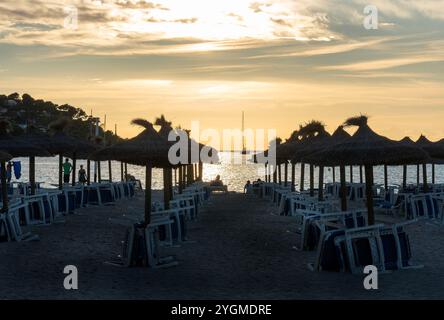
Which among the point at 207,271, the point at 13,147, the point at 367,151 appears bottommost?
the point at 207,271

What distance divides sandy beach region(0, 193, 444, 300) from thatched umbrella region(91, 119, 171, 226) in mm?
1444

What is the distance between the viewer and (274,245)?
14.0 meters

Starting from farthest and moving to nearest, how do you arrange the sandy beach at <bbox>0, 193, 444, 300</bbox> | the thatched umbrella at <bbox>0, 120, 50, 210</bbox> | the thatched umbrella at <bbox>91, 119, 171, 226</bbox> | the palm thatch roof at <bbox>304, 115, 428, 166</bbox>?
1. the thatched umbrella at <bbox>0, 120, 50, 210</bbox>
2. the thatched umbrella at <bbox>91, 119, 171, 226</bbox>
3. the palm thatch roof at <bbox>304, 115, 428, 166</bbox>
4. the sandy beach at <bbox>0, 193, 444, 300</bbox>

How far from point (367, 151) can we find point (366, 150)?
4cm

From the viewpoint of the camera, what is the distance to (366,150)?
1141 cm

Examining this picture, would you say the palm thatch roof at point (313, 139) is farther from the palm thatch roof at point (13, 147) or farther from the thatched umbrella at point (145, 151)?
the thatched umbrella at point (145, 151)

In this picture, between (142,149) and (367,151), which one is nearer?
(367,151)

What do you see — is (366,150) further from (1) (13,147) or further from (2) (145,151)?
(1) (13,147)

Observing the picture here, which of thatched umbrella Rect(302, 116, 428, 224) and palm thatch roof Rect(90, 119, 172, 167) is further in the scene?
palm thatch roof Rect(90, 119, 172, 167)

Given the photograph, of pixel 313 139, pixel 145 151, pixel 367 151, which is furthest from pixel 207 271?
pixel 313 139

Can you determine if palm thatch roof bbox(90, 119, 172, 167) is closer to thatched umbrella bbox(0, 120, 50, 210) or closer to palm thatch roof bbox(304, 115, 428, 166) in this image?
palm thatch roof bbox(304, 115, 428, 166)

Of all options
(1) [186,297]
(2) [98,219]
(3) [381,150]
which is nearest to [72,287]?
(1) [186,297]

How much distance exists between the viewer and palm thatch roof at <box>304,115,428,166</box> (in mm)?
11320

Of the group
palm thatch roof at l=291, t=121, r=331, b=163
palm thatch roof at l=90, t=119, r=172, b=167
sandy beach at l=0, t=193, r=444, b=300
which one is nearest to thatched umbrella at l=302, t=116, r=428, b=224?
sandy beach at l=0, t=193, r=444, b=300
